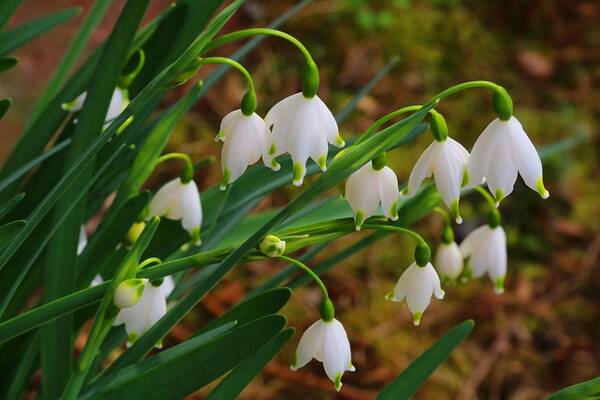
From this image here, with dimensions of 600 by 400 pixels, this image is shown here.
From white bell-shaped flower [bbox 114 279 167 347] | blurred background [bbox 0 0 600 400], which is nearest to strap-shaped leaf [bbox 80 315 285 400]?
white bell-shaped flower [bbox 114 279 167 347]

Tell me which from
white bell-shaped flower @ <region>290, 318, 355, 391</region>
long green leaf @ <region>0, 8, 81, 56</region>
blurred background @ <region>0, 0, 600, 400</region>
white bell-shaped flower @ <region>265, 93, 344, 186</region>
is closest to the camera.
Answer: white bell-shaped flower @ <region>265, 93, 344, 186</region>

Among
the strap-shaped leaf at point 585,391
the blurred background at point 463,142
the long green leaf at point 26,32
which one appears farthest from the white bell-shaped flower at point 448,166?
the blurred background at point 463,142

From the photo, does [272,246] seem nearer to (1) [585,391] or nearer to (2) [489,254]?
(1) [585,391]

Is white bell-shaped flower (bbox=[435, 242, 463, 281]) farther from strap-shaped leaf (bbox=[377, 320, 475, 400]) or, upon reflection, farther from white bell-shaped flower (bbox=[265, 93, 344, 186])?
white bell-shaped flower (bbox=[265, 93, 344, 186])

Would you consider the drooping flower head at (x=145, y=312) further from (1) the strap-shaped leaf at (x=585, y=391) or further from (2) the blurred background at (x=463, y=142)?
(2) the blurred background at (x=463, y=142)

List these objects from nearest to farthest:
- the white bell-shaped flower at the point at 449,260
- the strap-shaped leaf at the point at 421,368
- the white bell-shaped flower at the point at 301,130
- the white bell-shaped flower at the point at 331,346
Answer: the white bell-shaped flower at the point at 301,130 → the white bell-shaped flower at the point at 331,346 → the strap-shaped leaf at the point at 421,368 → the white bell-shaped flower at the point at 449,260
